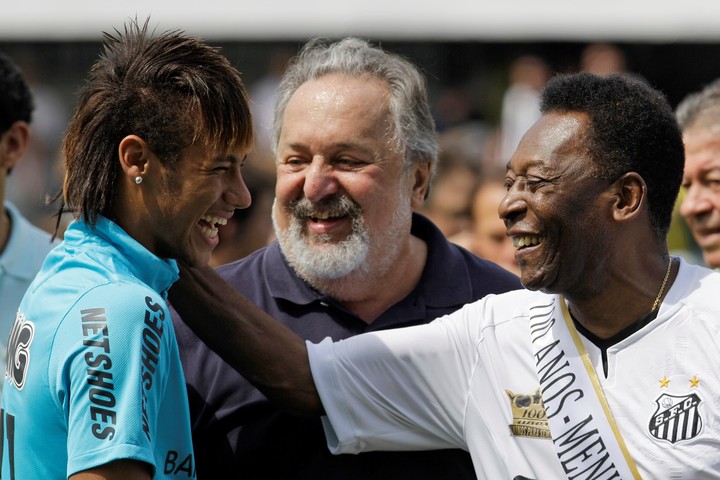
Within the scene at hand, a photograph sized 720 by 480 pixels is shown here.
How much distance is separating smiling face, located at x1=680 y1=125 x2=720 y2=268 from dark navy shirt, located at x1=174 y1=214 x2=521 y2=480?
52.4 inches

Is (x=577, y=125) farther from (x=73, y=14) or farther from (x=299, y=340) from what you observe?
(x=73, y=14)

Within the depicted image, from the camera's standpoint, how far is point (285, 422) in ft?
11.9

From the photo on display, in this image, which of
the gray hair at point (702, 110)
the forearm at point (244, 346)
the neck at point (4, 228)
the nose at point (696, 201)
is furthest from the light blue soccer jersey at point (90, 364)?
the gray hair at point (702, 110)

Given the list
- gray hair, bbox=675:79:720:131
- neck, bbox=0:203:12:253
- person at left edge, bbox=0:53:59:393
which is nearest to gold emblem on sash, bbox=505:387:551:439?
gray hair, bbox=675:79:720:131

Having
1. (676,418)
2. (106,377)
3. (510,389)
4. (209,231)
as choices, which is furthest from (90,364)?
(676,418)

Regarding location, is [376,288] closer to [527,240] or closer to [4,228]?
[527,240]

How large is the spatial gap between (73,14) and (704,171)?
10.0 metres

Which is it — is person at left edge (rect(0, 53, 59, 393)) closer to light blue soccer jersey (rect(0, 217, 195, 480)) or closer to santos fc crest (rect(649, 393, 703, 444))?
light blue soccer jersey (rect(0, 217, 195, 480))

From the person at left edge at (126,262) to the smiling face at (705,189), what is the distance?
229 centimetres

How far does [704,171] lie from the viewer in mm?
4668

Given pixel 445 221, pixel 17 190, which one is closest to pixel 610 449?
pixel 445 221

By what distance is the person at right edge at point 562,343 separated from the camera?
3.02 m

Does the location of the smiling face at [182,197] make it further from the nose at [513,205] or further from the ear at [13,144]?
the ear at [13,144]

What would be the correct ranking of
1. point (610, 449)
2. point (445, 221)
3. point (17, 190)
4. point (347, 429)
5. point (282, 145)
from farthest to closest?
point (17, 190) < point (445, 221) < point (282, 145) < point (347, 429) < point (610, 449)
